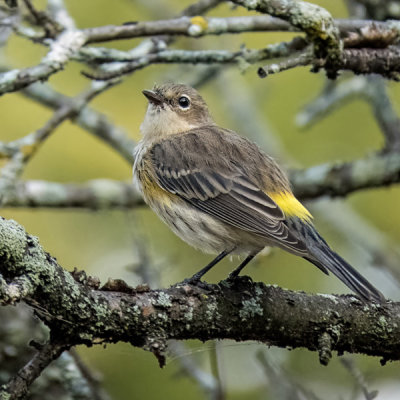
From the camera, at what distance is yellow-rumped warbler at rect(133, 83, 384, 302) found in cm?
484

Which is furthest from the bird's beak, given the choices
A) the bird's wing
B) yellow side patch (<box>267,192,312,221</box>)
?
yellow side patch (<box>267,192,312,221</box>)

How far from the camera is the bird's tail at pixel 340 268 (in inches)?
167

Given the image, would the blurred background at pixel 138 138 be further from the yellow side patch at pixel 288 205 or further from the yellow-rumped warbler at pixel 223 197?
the yellow side patch at pixel 288 205

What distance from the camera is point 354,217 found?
7910 mm

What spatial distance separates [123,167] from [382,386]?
14.1 ft

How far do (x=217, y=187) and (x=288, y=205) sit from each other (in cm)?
55

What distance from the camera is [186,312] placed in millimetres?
3883

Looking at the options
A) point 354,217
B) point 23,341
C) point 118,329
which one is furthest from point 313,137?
point 118,329

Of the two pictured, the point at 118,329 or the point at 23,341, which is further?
the point at 23,341

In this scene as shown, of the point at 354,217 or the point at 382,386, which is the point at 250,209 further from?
the point at 354,217

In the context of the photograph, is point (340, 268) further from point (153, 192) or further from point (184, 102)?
point (184, 102)

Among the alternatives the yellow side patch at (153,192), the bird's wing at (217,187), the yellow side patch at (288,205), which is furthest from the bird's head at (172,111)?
the yellow side patch at (288,205)

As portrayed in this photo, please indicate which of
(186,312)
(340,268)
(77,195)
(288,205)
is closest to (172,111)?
(77,195)

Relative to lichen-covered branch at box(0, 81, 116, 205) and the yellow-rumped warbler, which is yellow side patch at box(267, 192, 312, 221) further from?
lichen-covered branch at box(0, 81, 116, 205)
